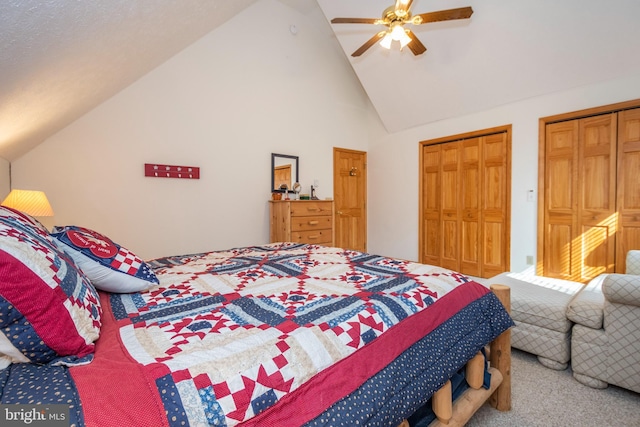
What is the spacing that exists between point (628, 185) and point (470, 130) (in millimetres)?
1726

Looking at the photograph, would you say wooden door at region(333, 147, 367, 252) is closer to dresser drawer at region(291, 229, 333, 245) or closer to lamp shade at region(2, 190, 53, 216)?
dresser drawer at region(291, 229, 333, 245)

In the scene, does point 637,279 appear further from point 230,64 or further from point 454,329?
point 230,64

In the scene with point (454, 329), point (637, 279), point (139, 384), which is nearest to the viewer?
point (139, 384)

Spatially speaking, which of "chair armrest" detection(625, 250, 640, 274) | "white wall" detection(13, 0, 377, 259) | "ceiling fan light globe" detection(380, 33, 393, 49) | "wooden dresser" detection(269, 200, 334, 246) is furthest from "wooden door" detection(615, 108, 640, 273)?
"white wall" detection(13, 0, 377, 259)

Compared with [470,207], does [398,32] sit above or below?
above

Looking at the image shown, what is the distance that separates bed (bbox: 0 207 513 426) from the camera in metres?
0.63

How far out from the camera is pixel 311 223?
4.03 meters

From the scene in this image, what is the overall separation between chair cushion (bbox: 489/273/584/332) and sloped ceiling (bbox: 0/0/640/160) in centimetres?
224

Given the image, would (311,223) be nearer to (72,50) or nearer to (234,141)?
(234,141)

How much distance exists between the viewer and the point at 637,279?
5.34 feet

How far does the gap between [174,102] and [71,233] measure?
2682 millimetres

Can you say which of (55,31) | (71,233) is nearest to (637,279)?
(71,233)

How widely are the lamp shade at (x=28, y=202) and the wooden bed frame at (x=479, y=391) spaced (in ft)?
9.21

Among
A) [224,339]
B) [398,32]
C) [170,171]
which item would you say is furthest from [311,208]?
[224,339]
